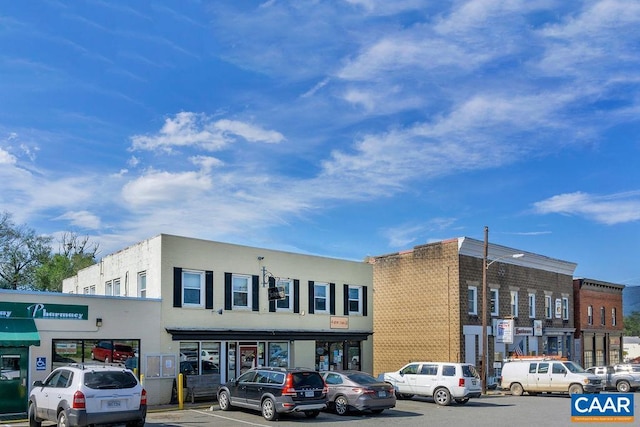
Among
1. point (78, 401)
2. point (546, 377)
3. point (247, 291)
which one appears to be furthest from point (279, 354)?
point (78, 401)

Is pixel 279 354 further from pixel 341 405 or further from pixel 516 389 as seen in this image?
pixel 516 389

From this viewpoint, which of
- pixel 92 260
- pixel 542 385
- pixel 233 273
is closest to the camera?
pixel 233 273

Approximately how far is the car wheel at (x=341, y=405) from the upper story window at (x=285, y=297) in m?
7.72

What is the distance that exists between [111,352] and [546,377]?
1932 centimetres

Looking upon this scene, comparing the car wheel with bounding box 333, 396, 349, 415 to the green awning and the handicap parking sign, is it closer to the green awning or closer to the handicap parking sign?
the handicap parking sign

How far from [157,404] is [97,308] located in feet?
13.9

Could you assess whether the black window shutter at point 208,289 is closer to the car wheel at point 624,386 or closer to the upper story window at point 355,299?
the upper story window at point 355,299

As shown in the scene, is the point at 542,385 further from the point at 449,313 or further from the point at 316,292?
the point at 316,292

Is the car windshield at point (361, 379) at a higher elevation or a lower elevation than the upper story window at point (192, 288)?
lower

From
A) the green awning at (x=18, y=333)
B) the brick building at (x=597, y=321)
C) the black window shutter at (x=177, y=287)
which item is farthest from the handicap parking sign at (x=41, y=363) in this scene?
the brick building at (x=597, y=321)

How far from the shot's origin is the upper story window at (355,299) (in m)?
32.6

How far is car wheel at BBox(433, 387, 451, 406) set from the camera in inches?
992

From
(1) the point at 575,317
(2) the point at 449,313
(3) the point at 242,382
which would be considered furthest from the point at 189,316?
(1) the point at 575,317

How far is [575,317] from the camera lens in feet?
151
